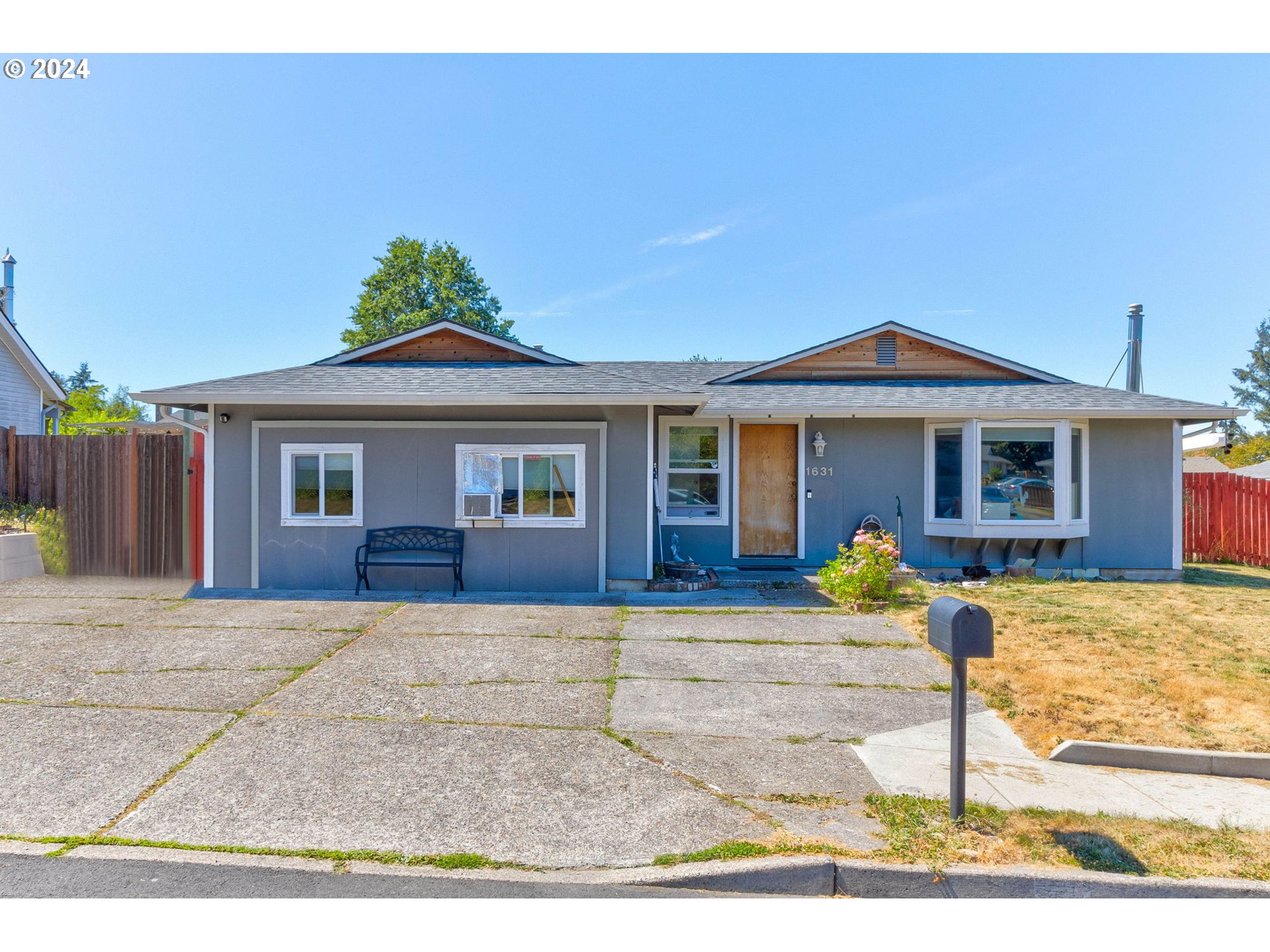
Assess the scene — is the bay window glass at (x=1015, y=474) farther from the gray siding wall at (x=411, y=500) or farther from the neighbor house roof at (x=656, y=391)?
the gray siding wall at (x=411, y=500)

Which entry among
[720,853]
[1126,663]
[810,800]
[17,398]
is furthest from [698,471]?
[17,398]

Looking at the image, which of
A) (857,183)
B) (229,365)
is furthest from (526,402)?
(229,365)

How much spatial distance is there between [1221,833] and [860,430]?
7.80 metres

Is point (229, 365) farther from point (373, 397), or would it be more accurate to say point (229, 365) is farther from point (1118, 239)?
point (1118, 239)

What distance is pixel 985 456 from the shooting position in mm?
9891

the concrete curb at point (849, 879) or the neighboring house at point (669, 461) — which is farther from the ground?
the neighboring house at point (669, 461)

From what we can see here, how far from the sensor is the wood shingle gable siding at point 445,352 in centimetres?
1152

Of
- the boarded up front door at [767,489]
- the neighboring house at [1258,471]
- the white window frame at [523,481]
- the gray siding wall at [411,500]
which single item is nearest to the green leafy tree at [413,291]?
the boarded up front door at [767,489]

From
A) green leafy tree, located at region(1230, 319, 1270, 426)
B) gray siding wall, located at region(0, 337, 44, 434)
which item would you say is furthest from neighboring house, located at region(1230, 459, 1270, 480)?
gray siding wall, located at region(0, 337, 44, 434)

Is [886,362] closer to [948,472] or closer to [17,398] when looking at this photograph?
[948,472]

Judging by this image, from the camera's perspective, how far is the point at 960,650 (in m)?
3.04

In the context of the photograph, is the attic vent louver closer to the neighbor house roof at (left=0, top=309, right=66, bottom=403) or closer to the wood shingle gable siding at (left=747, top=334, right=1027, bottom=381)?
the wood shingle gable siding at (left=747, top=334, right=1027, bottom=381)

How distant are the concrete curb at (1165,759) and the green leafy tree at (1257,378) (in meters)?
62.1

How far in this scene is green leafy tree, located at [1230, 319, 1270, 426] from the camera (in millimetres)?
49531
